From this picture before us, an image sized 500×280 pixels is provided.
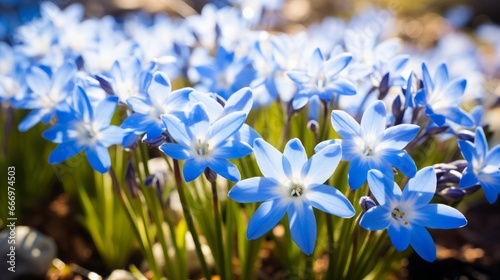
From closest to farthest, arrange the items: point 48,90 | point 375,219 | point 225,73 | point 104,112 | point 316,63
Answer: point 375,219
point 104,112
point 316,63
point 48,90
point 225,73

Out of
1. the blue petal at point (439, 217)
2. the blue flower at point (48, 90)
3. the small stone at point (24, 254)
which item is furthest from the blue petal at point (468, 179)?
the small stone at point (24, 254)

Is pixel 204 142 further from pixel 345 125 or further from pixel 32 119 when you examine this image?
pixel 32 119

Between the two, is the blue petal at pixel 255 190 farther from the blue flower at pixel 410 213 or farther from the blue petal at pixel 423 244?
the blue petal at pixel 423 244

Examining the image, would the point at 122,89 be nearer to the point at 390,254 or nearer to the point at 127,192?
the point at 127,192

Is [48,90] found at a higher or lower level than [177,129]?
lower

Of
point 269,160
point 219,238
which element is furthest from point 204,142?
point 219,238

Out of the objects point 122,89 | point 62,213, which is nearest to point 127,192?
point 122,89

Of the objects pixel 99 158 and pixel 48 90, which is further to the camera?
pixel 48 90
